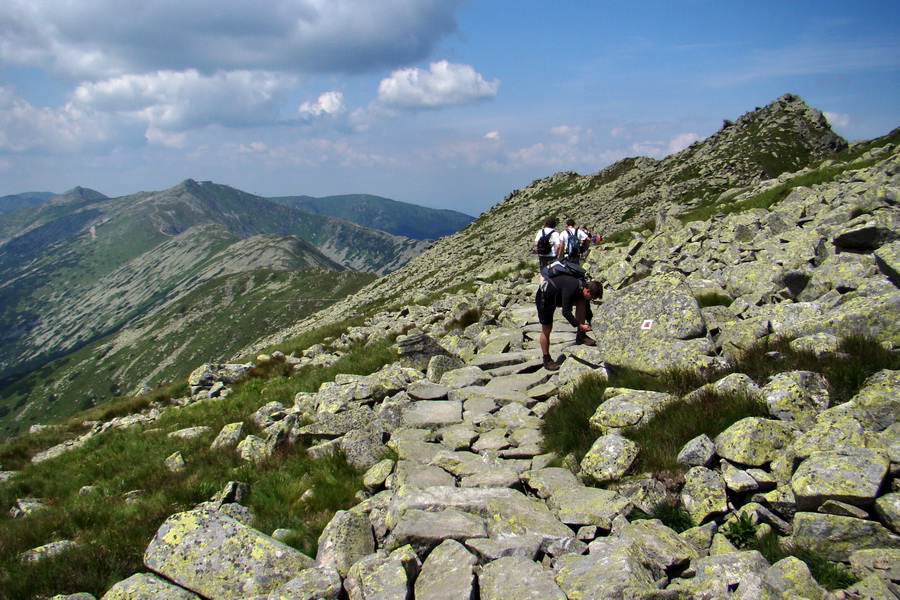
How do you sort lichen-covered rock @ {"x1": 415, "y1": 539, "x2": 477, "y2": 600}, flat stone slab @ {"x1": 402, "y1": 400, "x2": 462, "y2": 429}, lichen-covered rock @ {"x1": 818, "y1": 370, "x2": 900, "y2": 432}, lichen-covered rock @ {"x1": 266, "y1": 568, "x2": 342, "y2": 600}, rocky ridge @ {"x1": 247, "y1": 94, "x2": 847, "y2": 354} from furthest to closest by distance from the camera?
rocky ridge @ {"x1": 247, "y1": 94, "x2": 847, "y2": 354} → flat stone slab @ {"x1": 402, "y1": 400, "x2": 462, "y2": 429} → lichen-covered rock @ {"x1": 818, "y1": 370, "x2": 900, "y2": 432} → lichen-covered rock @ {"x1": 266, "y1": 568, "x2": 342, "y2": 600} → lichen-covered rock @ {"x1": 415, "y1": 539, "x2": 477, "y2": 600}

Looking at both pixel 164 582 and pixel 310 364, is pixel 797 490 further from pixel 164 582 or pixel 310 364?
pixel 310 364

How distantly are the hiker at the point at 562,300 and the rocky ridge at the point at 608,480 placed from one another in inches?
33.6

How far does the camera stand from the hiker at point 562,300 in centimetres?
1100

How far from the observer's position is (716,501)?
16.3 feet

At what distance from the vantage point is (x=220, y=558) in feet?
17.7

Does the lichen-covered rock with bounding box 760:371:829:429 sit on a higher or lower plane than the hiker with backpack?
lower

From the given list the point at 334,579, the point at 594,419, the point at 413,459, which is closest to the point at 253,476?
the point at 413,459

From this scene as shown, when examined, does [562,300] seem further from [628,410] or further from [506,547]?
[506,547]

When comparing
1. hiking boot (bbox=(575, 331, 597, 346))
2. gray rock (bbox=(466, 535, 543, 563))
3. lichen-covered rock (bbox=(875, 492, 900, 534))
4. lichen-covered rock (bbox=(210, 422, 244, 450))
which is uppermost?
hiking boot (bbox=(575, 331, 597, 346))

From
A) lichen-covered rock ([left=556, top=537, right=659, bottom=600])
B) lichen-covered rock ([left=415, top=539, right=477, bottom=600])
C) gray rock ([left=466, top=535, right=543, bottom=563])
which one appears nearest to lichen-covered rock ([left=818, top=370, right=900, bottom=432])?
lichen-covered rock ([left=556, top=537, right=659, bottom=600])

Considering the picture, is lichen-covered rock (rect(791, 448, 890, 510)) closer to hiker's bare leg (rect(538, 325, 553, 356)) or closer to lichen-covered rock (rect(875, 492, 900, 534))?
lichen-covered rock (rect(875, 492, 900, 534))

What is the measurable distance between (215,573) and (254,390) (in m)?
11.9

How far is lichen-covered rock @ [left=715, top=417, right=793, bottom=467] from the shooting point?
5211mm

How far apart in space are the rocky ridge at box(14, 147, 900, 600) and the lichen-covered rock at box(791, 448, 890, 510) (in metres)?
0.02
